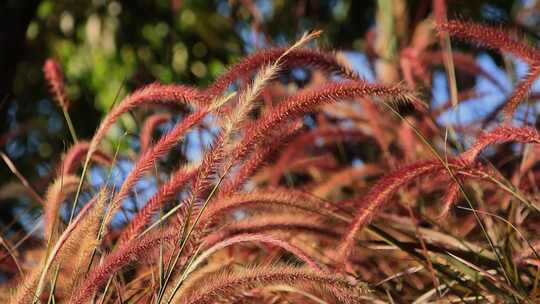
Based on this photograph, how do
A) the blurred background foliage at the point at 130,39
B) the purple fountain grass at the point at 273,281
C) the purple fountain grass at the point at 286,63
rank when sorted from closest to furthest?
the purple fountain grass at the point at 273,281 → the purple fountain grass at the point at 286,63 → the blurred background foliage at the point at 130,39

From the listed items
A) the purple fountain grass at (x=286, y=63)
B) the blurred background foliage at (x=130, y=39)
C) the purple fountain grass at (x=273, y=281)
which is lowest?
the blurred background foliage at (x=130, y=39)

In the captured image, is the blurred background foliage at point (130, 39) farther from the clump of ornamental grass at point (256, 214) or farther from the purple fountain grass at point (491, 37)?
the purple fountain grass at point (491, 37)

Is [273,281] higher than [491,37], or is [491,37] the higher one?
[491,37]

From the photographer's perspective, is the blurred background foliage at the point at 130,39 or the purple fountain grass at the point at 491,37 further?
the blurred background foliage at the point at 130,39

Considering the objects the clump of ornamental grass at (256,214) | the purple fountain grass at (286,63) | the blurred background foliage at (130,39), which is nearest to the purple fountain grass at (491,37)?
the clump of ornamental grass at (256,214)

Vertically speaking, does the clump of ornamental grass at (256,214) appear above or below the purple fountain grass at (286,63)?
below

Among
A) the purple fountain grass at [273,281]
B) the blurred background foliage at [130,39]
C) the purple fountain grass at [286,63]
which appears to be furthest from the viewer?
the blurred background foliage at [130,39]

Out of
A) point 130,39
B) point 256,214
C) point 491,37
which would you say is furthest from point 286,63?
point 130,39

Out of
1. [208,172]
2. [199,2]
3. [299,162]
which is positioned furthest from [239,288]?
[199,2]

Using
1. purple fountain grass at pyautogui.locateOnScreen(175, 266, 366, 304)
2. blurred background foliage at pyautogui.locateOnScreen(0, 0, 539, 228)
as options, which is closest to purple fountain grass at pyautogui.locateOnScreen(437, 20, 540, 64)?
purple fountain grass at pyautogui.locateOnScreen(175, 266, 366, 304)

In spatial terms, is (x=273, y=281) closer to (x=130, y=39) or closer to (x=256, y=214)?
(x=256, y=214)

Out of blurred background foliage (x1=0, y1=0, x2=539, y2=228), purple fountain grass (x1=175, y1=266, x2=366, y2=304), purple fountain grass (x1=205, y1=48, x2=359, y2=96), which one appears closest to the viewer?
purple fountain grass (x1=175, y1=266, x2=366, y2=304)

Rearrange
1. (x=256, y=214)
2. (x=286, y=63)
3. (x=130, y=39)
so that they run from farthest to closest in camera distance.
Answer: (x=130, y=39)
(x=256, y=214)
(x=286, y=63)

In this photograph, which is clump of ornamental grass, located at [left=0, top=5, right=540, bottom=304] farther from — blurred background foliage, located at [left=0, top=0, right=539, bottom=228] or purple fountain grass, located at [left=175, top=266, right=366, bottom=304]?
blurred background foliage, located at [left=0, top=0, right=539, bottom=228]
